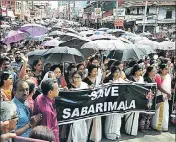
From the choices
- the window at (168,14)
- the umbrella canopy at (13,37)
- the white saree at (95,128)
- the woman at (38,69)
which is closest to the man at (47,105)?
the white saree at (95,128)

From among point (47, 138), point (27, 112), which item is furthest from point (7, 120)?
point (27, 112)

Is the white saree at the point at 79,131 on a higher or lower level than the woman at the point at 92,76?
lower

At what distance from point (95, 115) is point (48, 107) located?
1.60 metres

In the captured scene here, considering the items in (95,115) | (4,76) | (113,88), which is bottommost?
(95,115)

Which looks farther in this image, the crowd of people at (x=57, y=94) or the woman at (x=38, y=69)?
the woman at (x=38, y=69)

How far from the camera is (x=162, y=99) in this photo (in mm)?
6223

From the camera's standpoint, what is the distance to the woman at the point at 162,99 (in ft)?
20.3

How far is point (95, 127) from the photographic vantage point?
548 centimetres

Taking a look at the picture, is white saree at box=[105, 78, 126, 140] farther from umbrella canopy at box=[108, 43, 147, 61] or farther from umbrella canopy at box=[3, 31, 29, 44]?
umbrella canopy at box=[3, 31, 29, 44]

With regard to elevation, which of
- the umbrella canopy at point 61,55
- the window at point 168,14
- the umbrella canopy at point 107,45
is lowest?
the umbrella canopy at point 61,55

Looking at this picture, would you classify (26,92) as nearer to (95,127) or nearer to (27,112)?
(27,112)

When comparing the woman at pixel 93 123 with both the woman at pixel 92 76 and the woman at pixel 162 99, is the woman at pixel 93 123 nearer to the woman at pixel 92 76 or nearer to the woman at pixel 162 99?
the woman at pixel 92 76

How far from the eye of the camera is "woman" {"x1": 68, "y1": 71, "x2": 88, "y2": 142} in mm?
5105

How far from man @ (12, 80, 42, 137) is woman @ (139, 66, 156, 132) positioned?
2969 mm
